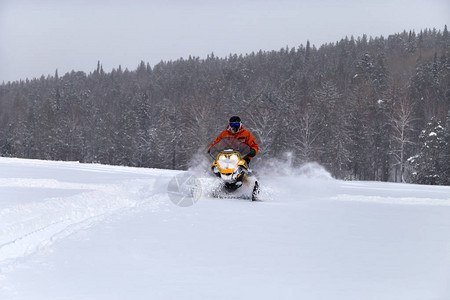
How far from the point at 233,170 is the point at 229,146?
69cm

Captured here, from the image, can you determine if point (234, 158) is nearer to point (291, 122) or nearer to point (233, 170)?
point (233, 170)

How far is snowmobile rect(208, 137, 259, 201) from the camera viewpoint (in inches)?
350

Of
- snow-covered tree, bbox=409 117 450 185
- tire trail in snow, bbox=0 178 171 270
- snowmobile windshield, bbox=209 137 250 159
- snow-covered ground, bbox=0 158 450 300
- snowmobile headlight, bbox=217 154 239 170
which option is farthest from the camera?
snow-covered tree, bbox=409 117 450 185

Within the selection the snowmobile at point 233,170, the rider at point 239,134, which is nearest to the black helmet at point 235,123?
Result: the rider at point 239,134

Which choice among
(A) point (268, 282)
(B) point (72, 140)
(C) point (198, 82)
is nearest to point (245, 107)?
(B) point (72, 140)

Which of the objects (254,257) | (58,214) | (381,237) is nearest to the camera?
(254,257)

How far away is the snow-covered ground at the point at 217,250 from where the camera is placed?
358 centimetres

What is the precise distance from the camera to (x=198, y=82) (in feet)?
331

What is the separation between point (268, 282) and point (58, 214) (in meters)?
4.58

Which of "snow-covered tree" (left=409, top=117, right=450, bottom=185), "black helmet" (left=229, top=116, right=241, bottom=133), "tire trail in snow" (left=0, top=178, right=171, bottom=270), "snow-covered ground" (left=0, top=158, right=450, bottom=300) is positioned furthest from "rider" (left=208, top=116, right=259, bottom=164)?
"snow-covered tree" (left=409, top=117, right=450, bottom=185)

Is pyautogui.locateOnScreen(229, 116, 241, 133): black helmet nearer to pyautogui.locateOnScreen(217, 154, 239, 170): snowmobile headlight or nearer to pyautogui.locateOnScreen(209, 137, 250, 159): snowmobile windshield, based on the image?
pyautogui.locateOnScreen(209, 137, 250, 159): snowmobile windshield

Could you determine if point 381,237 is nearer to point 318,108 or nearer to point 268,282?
point 268,282

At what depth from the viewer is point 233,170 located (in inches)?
348

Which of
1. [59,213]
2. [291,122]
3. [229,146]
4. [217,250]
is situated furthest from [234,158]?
[291,122]
